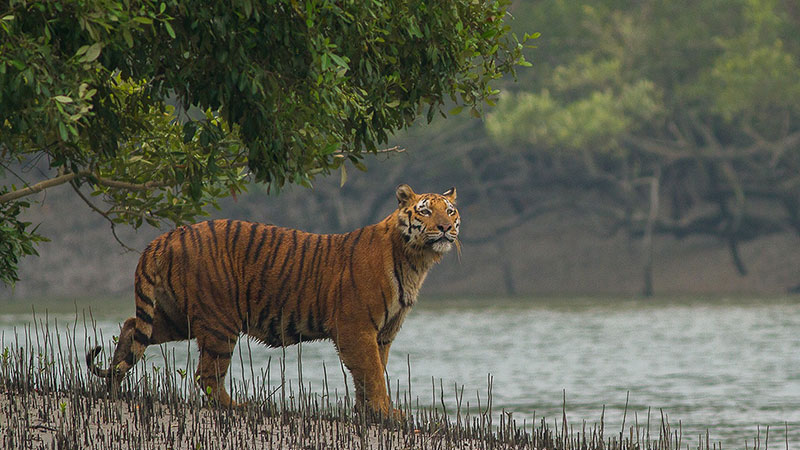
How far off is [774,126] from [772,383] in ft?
87.3

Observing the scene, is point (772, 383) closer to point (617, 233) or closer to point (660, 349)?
point (660, 349)

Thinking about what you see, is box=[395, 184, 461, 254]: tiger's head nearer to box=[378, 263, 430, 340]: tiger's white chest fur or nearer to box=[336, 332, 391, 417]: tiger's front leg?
box=[378, 263, 430, 340]: tiger's white chest fur

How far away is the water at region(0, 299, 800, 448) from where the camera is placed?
1600cm

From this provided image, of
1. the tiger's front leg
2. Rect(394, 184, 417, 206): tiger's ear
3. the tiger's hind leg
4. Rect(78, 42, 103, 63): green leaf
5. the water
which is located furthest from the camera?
the water

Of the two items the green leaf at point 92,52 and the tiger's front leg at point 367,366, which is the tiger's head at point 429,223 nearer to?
the tiger's front leg at point 367,366

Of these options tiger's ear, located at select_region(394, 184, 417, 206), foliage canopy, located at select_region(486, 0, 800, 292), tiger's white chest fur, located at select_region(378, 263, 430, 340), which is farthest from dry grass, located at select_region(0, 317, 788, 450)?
foliage canopy, located at select_region(486, 0, 800, 292)

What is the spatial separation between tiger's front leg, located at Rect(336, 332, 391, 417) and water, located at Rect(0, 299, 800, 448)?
42 cm

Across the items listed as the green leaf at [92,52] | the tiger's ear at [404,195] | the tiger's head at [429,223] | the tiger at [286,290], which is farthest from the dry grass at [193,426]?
the green leaf at [92,52]

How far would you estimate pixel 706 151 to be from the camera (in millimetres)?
44812

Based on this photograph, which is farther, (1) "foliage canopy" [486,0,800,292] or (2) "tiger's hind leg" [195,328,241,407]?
(1) "foliage canopy" [486,0,800,292]

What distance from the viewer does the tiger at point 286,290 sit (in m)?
10.4

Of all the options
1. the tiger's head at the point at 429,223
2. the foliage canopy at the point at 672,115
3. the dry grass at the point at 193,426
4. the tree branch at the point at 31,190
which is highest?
the foliage canopy at the point at 672,115

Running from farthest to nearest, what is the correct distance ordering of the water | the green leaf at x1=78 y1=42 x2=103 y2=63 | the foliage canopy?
the foliage canopy → the water → the green leaf at x1=78 y1=42 x2=103 y2=63

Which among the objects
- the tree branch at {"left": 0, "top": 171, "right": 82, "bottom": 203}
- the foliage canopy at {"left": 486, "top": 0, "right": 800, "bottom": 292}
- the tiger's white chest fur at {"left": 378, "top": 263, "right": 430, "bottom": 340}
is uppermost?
the foliage canopy at {"left": 486, "top": 0, "right": 800, "bottom": 292}
